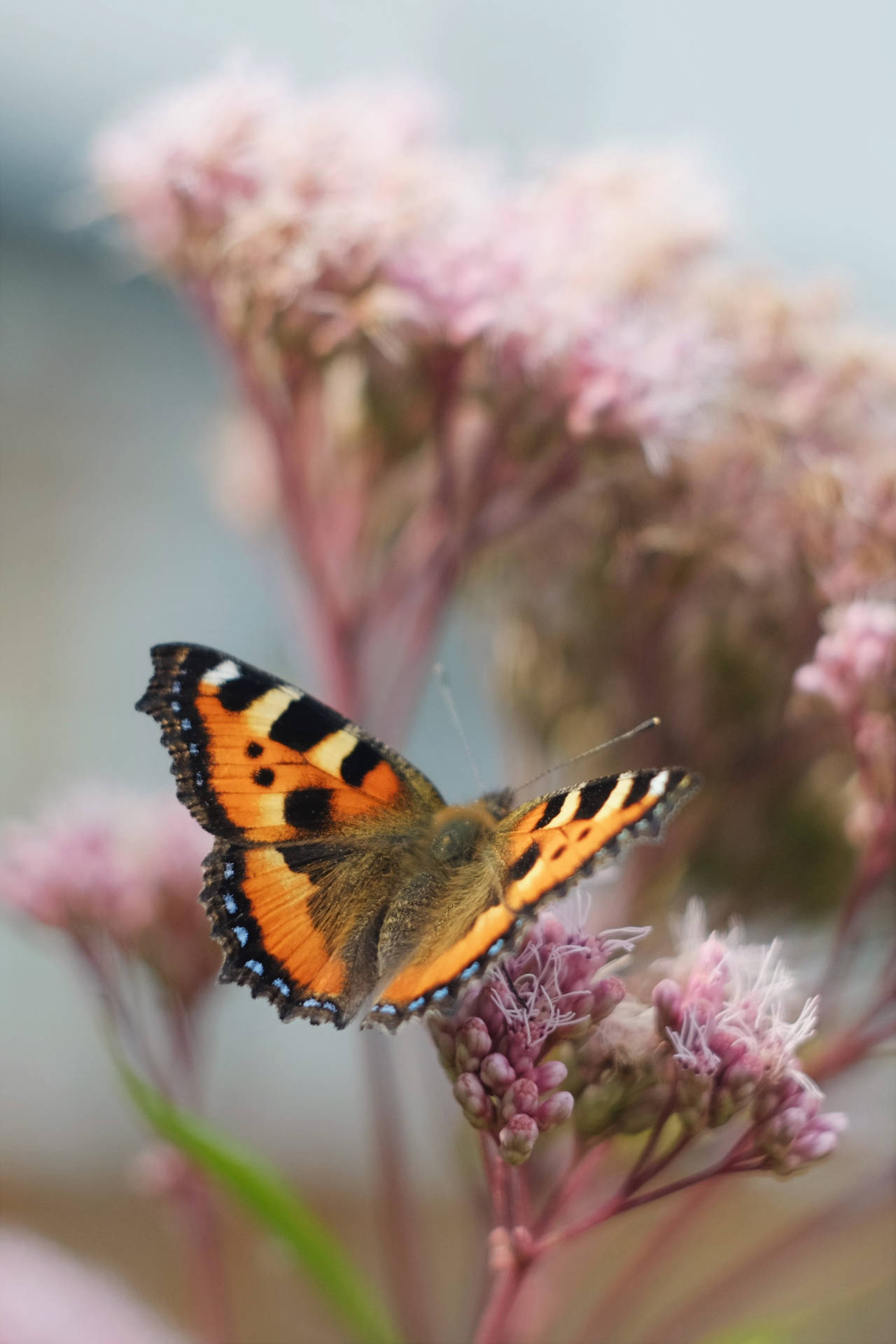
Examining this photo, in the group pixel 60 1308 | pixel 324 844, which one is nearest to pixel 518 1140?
pixel 324 844

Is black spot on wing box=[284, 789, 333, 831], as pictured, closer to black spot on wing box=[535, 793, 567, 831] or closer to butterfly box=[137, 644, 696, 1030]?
butterfly box=[137, 644, 696, 1030]

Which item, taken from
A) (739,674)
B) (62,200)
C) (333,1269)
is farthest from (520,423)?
(62,200)

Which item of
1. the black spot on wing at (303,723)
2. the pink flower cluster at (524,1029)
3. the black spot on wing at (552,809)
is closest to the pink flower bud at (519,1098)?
the pink flower cluster at (524,1029)

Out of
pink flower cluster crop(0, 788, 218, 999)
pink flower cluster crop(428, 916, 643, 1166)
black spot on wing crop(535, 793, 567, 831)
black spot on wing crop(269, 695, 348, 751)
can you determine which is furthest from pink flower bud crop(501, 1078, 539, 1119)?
pink flower cluster crop(0, 788, 218, 999)

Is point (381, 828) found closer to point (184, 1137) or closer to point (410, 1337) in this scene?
point (184, 1137)

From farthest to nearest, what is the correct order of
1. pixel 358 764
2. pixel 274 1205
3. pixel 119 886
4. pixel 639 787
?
1. pixel 119 886
2. pixel 358 764
3. pixel 274 1205
4. pixel 639 787

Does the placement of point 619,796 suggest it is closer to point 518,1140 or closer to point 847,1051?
point 518,1140
